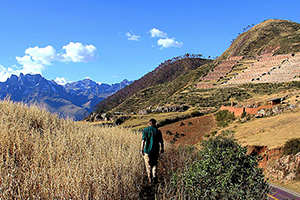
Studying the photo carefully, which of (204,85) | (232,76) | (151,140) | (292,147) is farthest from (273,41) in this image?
(151,140)

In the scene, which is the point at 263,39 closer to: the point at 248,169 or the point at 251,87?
the point at 251,87

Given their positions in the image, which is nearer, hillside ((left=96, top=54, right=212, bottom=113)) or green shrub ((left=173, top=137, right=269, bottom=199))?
green shrub ((left=173, top=137, right=269, bottom=199))

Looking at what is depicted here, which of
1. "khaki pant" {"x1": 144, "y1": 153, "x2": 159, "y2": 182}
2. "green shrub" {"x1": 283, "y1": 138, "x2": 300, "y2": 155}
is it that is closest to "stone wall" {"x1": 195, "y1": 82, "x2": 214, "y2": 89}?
"green shrub" {"x1": 283, "y1": 138, "x2": 300, "y2": 155}

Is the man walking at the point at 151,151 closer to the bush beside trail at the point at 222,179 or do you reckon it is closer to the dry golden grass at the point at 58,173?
the dry golden grass at the point at 58,173

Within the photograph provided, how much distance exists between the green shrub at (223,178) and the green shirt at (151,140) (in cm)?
85

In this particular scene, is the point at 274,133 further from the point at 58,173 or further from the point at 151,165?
the point at 58,173

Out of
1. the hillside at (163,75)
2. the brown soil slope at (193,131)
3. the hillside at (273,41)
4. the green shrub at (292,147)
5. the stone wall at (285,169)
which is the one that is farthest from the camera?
the hillside at (163,75)

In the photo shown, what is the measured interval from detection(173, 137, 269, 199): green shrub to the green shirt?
85 centimetres

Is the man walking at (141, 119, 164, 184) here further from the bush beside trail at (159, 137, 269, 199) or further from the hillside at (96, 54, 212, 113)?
the hillside at (96, 54, 212, 113)

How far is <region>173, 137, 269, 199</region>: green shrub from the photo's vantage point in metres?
4.59

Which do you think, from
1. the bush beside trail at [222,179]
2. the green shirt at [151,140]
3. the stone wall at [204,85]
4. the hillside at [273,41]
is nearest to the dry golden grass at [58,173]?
the green shirt at [151,140]

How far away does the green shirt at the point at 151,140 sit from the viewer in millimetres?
5551

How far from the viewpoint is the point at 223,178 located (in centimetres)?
478

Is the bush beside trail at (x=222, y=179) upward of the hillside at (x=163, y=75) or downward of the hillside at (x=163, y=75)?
downward
